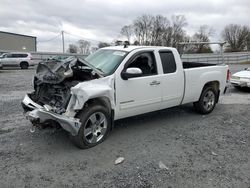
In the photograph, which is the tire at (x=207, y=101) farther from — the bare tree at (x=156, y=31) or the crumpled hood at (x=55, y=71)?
the bare tree at (x=156, y=31)

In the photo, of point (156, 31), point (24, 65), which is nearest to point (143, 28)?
point (156, 31)

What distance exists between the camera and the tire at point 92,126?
412 cm

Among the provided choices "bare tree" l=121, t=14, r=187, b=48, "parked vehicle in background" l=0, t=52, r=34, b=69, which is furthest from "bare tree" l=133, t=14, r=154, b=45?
"parked vehicle in background" l=0, t=52, r=34, b=69

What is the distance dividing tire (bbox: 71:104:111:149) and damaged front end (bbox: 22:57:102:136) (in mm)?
144

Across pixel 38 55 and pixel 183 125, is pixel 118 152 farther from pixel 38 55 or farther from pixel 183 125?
pixel 38 55

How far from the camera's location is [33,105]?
443 cm

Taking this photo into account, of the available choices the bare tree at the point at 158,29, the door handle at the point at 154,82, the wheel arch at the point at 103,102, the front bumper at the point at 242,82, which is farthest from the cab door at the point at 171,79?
the bare tree at the point at 158,29

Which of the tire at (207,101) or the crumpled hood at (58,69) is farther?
the tire at (207,101)

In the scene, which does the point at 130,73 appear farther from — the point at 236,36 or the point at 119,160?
the point at 236,36

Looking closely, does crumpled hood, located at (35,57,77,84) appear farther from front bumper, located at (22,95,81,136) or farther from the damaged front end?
front bumper, located at (22,95,81,136)

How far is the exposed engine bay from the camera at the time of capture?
14.0 feet

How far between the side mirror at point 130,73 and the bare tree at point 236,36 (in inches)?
2663

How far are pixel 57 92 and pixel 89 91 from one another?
835mm

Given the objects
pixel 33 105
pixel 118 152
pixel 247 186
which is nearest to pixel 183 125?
pixel 118 152
